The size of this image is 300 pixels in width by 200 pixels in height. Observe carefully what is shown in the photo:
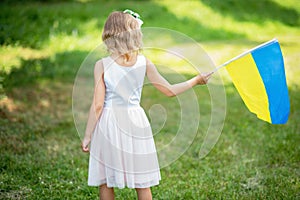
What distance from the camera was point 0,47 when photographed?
6.34m

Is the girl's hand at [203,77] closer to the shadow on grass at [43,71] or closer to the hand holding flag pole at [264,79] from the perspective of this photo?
the hand holding flag pole at [264,79]

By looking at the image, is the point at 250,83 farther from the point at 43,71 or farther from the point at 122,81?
the point at 43,71

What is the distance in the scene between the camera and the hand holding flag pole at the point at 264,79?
309cm

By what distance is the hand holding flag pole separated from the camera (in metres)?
3.09

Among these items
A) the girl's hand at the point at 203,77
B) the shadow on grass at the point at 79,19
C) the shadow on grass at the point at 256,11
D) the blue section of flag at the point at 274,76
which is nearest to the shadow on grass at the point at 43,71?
the shadow on grass at the point at 79,19

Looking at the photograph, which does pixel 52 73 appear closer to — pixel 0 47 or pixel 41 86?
pixel 41 86

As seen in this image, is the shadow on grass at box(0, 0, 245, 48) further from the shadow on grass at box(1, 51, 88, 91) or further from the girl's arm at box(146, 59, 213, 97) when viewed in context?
the girl's arm at box(146, 59, 213, 97)

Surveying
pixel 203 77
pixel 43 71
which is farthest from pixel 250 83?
pixel 43 71

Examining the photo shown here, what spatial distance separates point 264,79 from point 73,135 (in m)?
2.58

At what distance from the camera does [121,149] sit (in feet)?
9.16

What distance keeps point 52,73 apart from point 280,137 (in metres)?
4.24

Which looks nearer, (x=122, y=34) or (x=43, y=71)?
(x=122, y=34)

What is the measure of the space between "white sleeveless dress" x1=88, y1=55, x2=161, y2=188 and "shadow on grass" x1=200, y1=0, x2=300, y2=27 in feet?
37.2

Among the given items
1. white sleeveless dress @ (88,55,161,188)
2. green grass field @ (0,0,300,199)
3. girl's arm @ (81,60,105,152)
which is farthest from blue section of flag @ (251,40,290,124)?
girl's arm @ (81,60,105,152)
